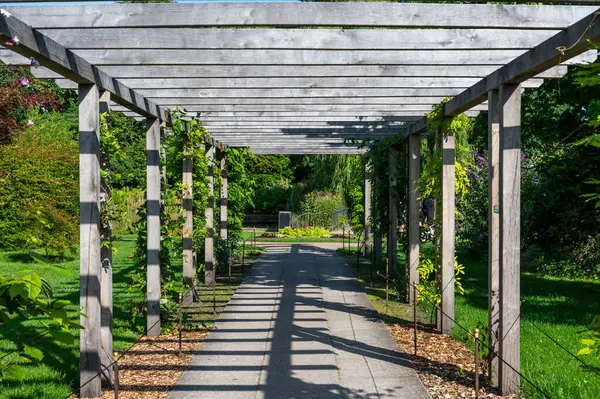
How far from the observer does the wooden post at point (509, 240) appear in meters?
5.50

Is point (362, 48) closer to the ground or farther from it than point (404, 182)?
farther from it

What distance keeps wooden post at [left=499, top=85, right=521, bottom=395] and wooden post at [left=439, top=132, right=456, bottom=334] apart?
2576mm

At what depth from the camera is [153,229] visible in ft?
26.1

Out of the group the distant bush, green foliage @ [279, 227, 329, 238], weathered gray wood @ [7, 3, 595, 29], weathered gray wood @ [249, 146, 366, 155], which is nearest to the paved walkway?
weathered gray wood @ [7, 3, 595, 29]

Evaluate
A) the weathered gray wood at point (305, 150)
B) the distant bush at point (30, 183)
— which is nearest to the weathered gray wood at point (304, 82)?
the weathered gray wood at point (305, 150)

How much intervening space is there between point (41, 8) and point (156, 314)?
4459 millimetres

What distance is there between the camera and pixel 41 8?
4.59 meters

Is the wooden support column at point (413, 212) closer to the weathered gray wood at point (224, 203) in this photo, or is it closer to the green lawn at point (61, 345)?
the green lawn at point (61, 345)

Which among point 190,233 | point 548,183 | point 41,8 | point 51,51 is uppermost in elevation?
point 41,8

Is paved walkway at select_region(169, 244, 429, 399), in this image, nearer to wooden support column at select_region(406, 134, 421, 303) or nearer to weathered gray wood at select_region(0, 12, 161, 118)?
wooden support column at select_region(406, 134, 421, 303)

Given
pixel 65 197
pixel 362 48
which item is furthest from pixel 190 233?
pixel 65 197

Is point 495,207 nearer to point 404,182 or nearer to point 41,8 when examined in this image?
point 41,8

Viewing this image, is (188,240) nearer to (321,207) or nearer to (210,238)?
(210,238)

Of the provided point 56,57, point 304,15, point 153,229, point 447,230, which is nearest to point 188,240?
point 153,229
